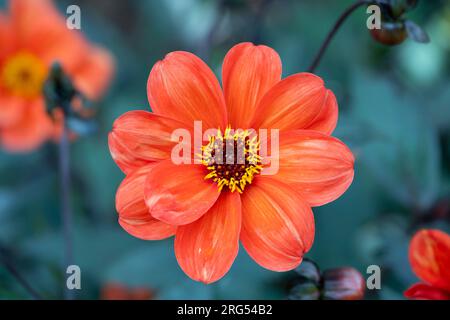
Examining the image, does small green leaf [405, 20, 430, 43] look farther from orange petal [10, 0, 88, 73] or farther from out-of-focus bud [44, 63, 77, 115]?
orange petal [10, 0, 88, 73]

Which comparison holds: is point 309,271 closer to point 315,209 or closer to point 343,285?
point 343,285

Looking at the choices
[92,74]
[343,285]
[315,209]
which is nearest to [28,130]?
[92,74]

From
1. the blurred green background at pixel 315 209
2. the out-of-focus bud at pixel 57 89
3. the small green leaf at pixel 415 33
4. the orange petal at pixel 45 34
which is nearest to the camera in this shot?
the small green leaf at pixel 415 33

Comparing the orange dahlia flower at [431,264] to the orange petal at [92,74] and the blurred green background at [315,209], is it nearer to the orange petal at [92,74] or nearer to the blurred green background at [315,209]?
the blurred green background at [315,209]

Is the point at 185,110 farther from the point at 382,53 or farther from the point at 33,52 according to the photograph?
the point at 382,53

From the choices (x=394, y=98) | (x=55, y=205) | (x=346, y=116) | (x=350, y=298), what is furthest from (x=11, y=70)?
(x=350, y=298)

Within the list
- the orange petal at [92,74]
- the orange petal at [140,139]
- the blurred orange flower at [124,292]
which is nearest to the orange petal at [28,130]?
the orange petal at [92,74]

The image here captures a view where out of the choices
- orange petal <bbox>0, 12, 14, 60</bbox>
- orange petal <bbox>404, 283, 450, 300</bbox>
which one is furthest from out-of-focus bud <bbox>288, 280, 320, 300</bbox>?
orange petal <bbox>0, 12, 14, 60</bbox>
